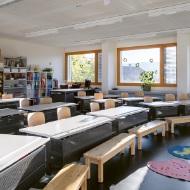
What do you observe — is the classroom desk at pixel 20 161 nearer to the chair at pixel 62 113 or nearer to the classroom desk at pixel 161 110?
the chair at pixel 62 113

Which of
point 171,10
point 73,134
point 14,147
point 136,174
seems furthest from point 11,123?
point 171,10

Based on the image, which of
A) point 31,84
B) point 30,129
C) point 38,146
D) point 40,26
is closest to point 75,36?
point 40,26

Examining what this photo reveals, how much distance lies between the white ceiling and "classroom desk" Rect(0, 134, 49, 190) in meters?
3.43

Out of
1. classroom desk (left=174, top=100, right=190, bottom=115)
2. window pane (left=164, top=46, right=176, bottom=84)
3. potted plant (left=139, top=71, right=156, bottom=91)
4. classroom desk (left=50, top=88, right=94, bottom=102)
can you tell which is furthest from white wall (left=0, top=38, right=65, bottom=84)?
classroom desk (left=174, top=100, right=190, bottom=115)

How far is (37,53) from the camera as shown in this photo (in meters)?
10.2

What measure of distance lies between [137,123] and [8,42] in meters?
6.44

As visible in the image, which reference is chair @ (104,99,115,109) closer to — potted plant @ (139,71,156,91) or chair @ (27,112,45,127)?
chair @ (27,112,45,127)

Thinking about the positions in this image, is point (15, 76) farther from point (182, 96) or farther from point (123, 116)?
point (182, 96)

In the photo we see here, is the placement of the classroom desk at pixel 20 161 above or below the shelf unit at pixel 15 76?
below

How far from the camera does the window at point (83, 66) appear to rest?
1053 cm

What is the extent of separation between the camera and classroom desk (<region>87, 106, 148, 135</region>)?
4.37 m

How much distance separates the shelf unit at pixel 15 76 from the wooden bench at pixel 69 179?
665 cm

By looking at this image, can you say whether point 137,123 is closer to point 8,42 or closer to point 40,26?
point 40,26

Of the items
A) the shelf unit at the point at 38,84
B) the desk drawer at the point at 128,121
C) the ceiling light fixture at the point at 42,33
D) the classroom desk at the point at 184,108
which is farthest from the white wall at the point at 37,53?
the classroom desk at the point at 184,108
